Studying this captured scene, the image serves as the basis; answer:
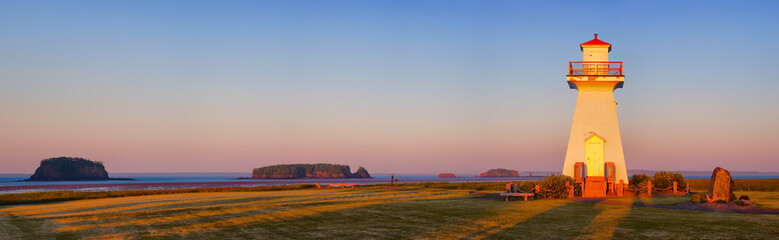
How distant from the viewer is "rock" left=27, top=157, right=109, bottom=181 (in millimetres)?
139125

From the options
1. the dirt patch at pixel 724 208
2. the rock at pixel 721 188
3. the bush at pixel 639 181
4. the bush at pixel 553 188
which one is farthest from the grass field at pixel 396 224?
the bush at pixel 639 181

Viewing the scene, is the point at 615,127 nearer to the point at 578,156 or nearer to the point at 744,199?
the point at 578,156

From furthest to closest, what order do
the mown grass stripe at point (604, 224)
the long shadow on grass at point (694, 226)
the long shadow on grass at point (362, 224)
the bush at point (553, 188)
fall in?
the bush at point (553, 188), the long shadow on grass at point (362, 224), the mown grass stripe at point (604, 224), the long shadow on grass at point (694, 226)

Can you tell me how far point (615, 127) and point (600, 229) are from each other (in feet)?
63.2

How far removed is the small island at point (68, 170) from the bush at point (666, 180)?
5721 inches

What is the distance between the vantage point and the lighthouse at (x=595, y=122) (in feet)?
103

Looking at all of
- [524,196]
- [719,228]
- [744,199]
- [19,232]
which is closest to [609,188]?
[524,196]

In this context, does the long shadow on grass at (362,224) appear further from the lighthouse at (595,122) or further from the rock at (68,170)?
the rock at (68,170)

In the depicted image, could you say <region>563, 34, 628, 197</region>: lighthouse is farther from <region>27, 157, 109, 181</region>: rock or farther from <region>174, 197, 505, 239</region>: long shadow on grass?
<region>27, 157, 109, 181</region>: rock

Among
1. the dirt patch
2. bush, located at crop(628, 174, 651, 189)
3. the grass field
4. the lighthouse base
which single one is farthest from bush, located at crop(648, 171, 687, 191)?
the grass field

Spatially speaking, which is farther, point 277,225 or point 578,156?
point 578,156

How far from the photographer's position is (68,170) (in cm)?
14212

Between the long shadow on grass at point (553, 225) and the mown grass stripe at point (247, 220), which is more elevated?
the long shadow on grass at point (553, 225)

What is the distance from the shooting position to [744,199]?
20.6m
